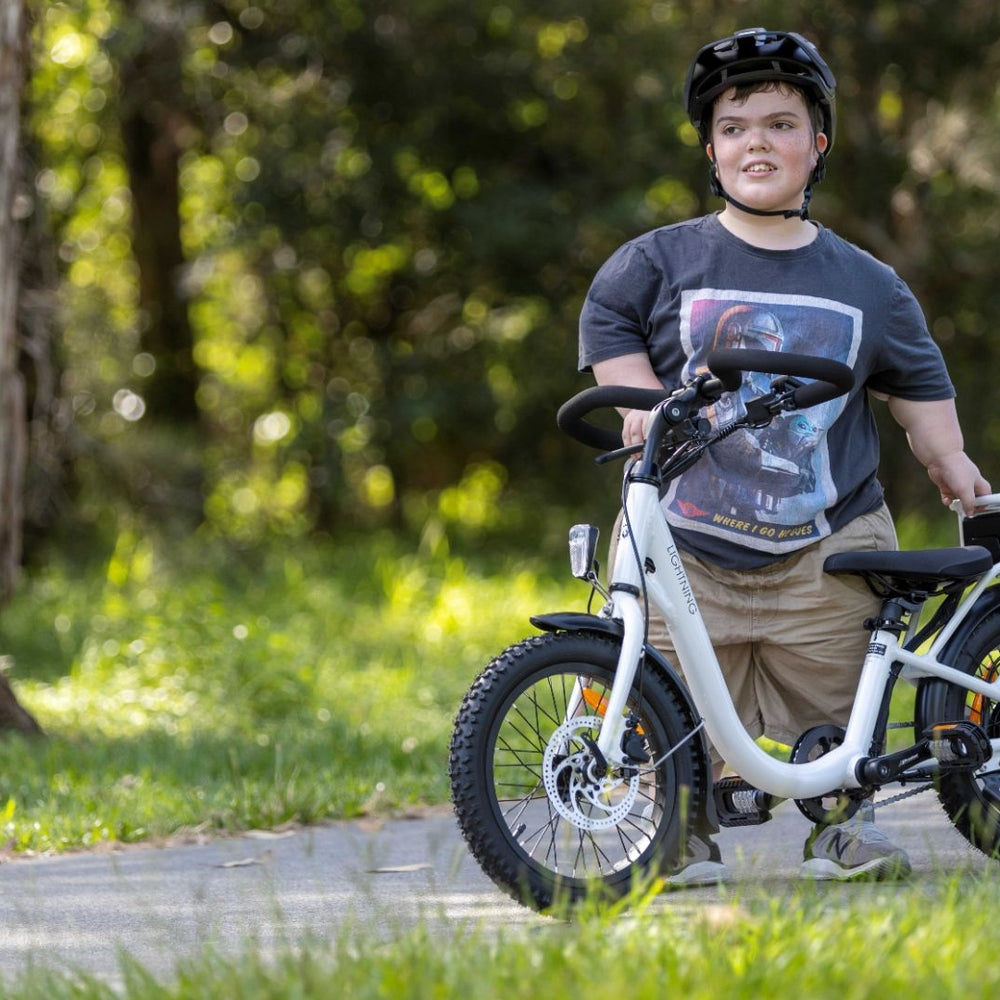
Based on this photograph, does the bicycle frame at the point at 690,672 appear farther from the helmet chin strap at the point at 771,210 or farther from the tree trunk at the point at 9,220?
the tree trunk at the point at 9,220

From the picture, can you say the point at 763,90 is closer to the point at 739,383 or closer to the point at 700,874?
the point at 739,383

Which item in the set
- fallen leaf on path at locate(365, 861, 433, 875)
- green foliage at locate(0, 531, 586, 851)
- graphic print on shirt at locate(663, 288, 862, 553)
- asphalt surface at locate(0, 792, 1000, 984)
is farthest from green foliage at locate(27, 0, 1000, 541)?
graphic print on shirt at locate(663, 288, 862, 553)

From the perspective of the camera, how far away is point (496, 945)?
2779mm

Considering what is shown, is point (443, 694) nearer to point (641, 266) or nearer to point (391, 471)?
point (641, 266)

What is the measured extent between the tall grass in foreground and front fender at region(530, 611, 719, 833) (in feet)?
2.05

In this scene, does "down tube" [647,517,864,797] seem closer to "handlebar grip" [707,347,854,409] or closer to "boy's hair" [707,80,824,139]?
"handlebar grip" [707,347,854,409]

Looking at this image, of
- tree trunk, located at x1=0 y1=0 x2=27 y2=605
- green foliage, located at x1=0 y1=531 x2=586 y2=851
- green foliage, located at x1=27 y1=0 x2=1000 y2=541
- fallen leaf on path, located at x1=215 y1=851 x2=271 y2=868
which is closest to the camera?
fallen leaf on path, located at x1=215 y1=851 x2=271 y2=868

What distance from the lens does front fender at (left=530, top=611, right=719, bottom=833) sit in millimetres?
3404

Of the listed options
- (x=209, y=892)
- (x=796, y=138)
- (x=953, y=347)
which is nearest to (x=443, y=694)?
(x=209, y=892)

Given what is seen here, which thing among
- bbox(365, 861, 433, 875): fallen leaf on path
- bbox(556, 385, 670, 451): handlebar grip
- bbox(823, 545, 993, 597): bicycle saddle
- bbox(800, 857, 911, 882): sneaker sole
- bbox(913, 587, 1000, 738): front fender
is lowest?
bbox(365, 861, 433, 875): fallen leaf on path

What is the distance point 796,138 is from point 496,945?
200 centimetres

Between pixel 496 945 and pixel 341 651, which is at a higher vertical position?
pixel 496 945

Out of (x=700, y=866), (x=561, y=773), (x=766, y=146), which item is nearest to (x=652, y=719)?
(x=561, y=773)

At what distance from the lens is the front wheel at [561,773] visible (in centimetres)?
334
